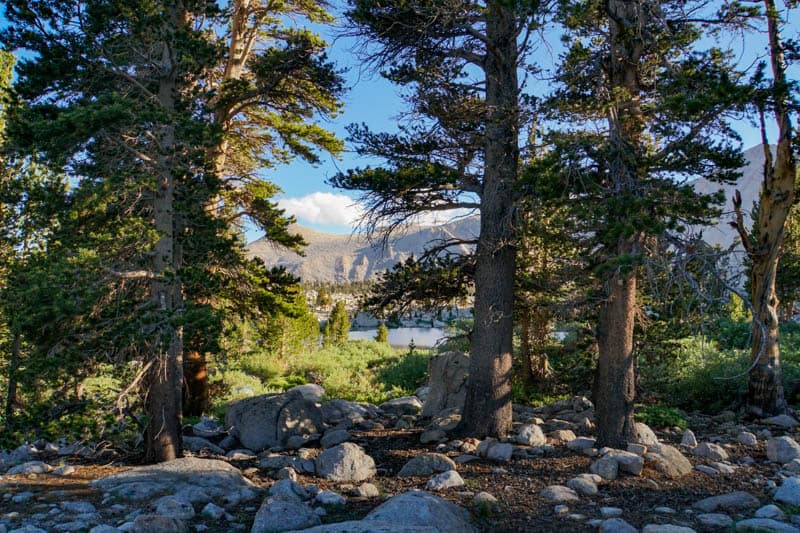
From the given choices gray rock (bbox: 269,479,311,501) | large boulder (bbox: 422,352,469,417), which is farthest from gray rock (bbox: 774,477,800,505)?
large boulder (bbox: 422,352,469,417)

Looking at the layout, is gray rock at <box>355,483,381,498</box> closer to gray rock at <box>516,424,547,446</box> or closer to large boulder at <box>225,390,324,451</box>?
gray rock at <box>516,424,547,446</box>

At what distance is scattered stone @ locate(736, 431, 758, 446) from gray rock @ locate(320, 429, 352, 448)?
5.81 meters

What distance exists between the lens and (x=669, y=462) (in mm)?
6559

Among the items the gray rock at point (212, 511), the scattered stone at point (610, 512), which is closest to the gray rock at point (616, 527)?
the scattered stone at point (610, 512)

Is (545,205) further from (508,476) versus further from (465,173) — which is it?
(508,476)

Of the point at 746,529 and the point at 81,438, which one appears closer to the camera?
the point at 746,529

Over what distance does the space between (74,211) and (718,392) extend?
11208 millimetres

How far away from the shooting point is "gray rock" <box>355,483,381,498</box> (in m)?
6.04

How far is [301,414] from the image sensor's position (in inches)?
378

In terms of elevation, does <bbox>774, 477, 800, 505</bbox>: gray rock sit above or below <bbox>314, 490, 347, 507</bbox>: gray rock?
above

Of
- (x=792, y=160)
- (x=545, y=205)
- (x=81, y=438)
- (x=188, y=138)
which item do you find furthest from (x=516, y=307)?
(x=81, y=438)

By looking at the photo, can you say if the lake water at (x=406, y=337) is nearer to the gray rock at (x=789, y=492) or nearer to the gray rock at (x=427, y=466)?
the gray rock at (x=427, y=466)

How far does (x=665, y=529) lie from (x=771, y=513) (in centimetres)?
129

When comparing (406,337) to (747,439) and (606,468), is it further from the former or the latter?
(606,468)
